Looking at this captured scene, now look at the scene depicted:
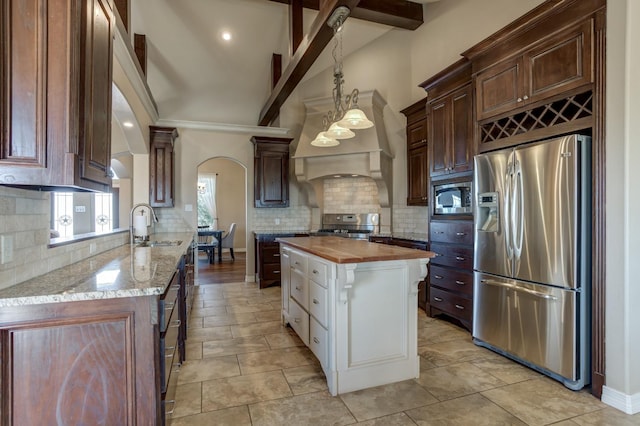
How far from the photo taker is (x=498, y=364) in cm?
277

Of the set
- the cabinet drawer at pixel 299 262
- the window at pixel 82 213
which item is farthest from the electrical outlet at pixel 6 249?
the window at pixel 82 213

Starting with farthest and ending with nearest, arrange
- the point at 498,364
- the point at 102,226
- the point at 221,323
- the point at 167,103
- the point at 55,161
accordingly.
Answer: the point at 102,226 → the point at 167,103 → the point at 221,323 → the point at 498,364 → the point at 55,161

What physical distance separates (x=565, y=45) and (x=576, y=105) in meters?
0.43

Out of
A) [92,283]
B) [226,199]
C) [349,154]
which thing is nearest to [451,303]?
[349,154]

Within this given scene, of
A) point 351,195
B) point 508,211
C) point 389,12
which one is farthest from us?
point 351,195

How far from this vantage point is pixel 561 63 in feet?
7.98

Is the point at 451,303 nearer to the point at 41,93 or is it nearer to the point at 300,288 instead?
the point at 300,288

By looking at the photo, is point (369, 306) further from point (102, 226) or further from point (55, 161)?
point (102, 226)

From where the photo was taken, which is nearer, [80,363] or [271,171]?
[80,363]

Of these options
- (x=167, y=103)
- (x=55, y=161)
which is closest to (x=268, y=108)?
(x=167, y=103)

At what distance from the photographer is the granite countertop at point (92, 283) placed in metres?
1.35

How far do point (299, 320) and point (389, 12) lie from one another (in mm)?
4188

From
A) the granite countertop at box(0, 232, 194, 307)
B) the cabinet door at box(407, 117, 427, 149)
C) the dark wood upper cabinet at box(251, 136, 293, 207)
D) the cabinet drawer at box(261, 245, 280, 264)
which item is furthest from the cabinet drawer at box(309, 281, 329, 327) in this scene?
the dark wood upper cabinet at box(251, 136, 293, 207)

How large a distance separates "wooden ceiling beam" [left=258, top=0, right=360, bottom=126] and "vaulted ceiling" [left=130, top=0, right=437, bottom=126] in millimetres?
774
